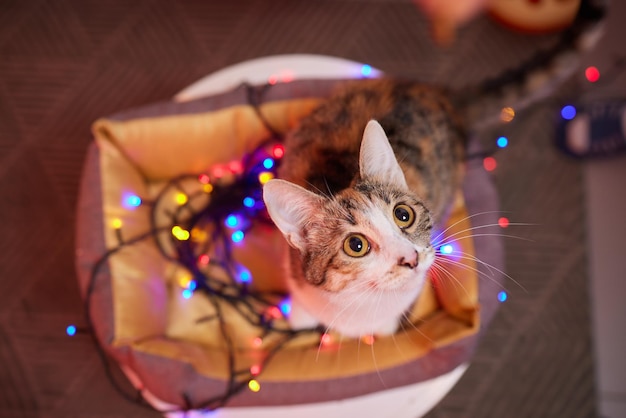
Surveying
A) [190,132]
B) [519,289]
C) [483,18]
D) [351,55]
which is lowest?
[519,289]

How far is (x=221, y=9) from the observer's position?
6.95 ft

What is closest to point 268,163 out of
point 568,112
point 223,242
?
point 223,242

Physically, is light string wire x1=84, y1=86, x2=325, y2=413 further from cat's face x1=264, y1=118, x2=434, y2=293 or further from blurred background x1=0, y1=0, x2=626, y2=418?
cat's face x1=264, y1=118, x2=434, y2=293

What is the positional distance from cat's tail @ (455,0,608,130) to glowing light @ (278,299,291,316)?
31.8 inches

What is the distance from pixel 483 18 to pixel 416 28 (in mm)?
291

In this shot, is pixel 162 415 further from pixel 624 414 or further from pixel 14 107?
pixel 624 414

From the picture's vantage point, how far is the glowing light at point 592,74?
Result: 1.98m

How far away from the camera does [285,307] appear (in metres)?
1.55

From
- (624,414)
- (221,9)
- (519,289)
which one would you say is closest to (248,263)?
(519,289)

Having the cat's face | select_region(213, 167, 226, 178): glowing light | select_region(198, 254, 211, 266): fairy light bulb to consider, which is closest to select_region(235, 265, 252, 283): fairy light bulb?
select_region(198, 254, 211, 266): fairy light bulb

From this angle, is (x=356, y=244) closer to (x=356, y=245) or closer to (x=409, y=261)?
(x=356, y=245)

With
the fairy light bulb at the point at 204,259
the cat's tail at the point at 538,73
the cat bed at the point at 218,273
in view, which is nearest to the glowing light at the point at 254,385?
the cat bed at the point at 218,273

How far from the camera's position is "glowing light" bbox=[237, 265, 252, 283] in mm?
1605

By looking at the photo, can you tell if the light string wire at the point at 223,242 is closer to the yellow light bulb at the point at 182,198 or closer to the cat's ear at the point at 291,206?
the yellow light bulb at the point at 182,198
